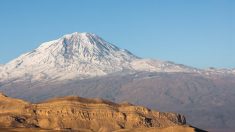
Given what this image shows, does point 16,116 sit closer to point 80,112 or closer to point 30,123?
point 30,123

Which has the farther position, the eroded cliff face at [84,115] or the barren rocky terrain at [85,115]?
the eroded cliff face at [84,115]

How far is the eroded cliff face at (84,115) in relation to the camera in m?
175

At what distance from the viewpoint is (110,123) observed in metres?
175

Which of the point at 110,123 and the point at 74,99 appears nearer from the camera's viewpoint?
the point at 110,123

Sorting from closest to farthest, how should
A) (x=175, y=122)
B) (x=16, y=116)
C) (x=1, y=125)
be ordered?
(x=1, y=125) → (x=16, y=116) → (x=175, y=122)

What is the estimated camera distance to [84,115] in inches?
7003

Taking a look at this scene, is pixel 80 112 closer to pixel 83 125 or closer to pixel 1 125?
pixel 83 125

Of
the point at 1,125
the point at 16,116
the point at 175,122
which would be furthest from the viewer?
the point at 175,122

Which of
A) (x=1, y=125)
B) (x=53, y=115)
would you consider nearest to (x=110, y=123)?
(x=53, y=115)

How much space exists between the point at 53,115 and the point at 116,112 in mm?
16885

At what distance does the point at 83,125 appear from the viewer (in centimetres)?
17625

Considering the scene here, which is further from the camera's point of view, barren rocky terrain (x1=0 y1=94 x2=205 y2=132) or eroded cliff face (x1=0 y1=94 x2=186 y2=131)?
eroded cliff face (x1=0 y1=94 x2=186 y2=131)

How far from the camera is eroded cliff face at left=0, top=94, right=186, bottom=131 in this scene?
174625mm

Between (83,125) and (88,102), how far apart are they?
11.6 meters
